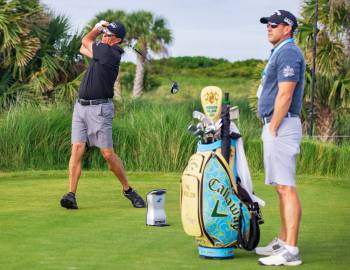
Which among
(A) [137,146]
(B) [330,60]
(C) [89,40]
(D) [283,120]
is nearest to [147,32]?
(B) [330,60]

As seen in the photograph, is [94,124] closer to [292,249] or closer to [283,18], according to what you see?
[283,18]

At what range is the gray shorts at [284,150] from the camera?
6.86 metres

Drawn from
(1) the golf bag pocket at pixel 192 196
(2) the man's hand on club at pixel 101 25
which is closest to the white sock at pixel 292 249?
(1) the golf bag pocket at pixel 192 196

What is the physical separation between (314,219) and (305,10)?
58.8 feet

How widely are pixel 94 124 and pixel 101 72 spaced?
527mm

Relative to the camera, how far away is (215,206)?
6.82m

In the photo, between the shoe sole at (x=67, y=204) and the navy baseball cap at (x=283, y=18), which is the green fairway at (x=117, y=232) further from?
the navy baseball cap at (x=283, y=18)

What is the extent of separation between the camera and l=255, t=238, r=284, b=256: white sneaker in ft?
23.1

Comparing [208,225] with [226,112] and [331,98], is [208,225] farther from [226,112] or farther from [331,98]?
[331,98]

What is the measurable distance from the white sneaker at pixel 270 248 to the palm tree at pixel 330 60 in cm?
1664

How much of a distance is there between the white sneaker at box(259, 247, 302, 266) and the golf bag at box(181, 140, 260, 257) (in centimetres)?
22

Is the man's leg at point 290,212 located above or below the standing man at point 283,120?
below

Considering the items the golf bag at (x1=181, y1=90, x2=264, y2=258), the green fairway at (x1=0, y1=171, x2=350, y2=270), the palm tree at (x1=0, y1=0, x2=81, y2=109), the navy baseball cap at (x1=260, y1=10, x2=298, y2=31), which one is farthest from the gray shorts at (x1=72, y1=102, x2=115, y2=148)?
the palm tree at (x1=0, y1=0, x2=81, y2=109)

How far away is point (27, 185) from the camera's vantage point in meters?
12.1
